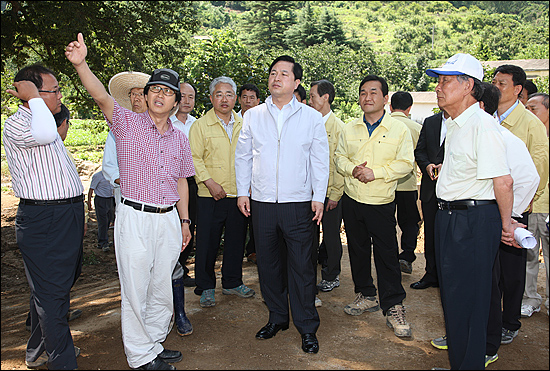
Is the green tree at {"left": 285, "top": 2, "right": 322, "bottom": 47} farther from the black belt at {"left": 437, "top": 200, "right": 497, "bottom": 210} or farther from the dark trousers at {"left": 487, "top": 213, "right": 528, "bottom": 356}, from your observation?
the black belt at {"left": 437, "top": 200, "right": 497, "bottom": 210}

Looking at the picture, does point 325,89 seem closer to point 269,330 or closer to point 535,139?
point 535,139

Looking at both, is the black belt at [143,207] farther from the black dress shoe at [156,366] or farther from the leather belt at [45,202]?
the black dress shoe at [156,366]

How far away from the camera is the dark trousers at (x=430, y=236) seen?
5.30 m

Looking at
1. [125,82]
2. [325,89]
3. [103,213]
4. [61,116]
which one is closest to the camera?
[61,116]

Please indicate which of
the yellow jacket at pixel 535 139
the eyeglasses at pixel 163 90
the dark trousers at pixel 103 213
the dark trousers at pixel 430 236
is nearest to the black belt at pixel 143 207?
the eyeglasses at pixel 163 90

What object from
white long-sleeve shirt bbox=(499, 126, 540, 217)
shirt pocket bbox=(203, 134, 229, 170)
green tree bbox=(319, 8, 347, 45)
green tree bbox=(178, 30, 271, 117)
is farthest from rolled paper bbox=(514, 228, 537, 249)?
green tree bbox=(319, 8, 347, 45)

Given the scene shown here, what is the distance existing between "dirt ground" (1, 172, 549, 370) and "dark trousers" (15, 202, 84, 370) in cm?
28

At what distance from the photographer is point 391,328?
431cm

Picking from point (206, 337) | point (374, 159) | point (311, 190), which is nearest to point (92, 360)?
point (206, 337)

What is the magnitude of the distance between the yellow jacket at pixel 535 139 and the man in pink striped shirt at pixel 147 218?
3.26 m

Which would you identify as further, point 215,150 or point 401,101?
point 401,101

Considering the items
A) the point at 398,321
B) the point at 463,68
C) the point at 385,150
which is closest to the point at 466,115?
the point at 463,68

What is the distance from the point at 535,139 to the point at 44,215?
171 inches

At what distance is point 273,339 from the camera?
402 cm
